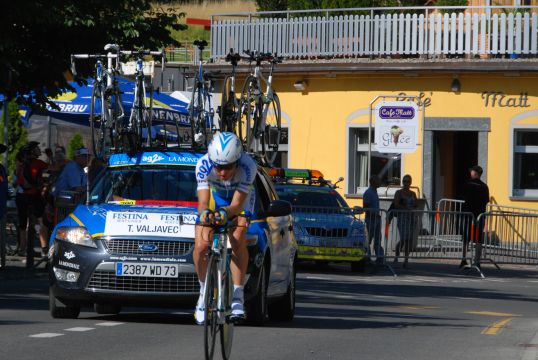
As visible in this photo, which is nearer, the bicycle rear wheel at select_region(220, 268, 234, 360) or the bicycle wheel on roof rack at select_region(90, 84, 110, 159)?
the bicycle rear wheel at select_region(220, 268, 234, 360)

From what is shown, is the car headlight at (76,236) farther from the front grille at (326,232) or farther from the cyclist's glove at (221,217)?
the front grille at (326,232)

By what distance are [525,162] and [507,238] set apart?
7256mm

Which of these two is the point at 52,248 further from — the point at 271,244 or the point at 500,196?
the point at 500,196

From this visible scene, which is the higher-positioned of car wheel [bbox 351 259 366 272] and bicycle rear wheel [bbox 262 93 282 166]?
bicycle rear wheel [bbox 262 93 282 166]

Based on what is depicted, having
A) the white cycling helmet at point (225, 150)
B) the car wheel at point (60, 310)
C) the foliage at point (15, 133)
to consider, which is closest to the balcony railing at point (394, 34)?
the foliage at point (15, 133)

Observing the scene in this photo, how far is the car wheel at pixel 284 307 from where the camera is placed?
1463cm

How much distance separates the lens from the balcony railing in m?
33.3

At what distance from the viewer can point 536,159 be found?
33.6 metres

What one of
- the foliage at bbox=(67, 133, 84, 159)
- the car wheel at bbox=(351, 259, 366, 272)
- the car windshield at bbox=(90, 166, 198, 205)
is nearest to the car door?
the car windshield at bbox=(90, 166, 198, 205)

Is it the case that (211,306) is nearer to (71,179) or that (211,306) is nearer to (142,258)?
(142,258)

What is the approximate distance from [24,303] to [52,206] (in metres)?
7.28

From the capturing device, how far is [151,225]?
44.7 feet

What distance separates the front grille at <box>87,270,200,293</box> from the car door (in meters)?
0.93

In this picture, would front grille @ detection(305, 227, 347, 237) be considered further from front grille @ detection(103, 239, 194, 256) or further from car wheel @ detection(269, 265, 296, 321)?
front grille @ detection(103, 239, 194, 256)
